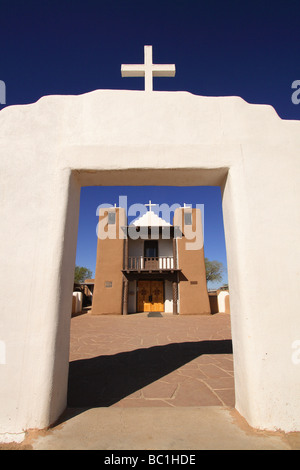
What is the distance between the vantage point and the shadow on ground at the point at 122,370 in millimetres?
2814

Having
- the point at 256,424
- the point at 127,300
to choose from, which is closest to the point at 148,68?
the point at 256,424

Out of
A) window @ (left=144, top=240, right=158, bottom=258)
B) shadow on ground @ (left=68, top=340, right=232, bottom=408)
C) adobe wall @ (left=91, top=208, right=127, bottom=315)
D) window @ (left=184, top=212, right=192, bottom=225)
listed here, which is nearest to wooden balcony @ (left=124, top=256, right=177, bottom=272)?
window @ (left=144, top=240, right=158, bottom=258)

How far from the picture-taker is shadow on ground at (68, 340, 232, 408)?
9.23ft

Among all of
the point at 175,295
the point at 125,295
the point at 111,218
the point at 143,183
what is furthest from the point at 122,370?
the point at 111,218

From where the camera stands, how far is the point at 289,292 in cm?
219

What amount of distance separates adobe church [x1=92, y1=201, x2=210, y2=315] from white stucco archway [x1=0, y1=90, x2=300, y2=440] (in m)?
12.1

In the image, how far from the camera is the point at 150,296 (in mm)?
15812

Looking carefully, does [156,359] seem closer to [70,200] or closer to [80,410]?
[80,410]

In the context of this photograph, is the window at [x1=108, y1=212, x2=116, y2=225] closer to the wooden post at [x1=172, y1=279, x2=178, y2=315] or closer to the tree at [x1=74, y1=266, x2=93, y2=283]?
the wooden post at [x1=172, y1=279, x2=178, y2=315]

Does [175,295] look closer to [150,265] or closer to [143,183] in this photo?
[150,265]

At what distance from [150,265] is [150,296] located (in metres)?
2.16

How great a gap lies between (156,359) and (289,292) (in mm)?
3101
